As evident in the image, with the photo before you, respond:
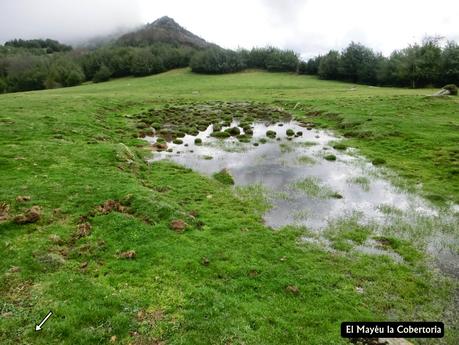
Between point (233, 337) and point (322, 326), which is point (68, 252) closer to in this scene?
point (233, 337)

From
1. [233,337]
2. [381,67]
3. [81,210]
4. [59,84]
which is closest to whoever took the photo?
[233,337]

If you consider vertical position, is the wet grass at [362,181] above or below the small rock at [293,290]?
above

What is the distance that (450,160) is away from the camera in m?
31.6

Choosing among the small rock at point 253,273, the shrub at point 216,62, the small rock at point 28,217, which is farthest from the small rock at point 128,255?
the shrub at point 216,62

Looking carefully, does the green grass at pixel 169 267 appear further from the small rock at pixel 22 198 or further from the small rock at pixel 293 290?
the small rock at pixel 22 198

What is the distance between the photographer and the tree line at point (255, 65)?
88.2 m

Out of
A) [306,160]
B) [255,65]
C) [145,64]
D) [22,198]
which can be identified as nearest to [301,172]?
[306,160]

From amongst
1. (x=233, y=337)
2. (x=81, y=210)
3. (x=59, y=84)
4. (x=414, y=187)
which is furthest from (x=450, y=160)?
(x=59, y=84)

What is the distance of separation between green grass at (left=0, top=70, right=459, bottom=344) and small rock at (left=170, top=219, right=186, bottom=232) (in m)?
0.24

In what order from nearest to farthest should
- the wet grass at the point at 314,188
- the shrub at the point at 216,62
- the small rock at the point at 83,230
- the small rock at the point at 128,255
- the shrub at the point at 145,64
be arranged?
the small rock at the point at 128,255
the small rock at the point at 83,230
the wet grass at the point at 314,188
the shrub at the point at 216,62
the shrub at the point at 145,64

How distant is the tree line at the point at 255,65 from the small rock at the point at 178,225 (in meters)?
88.9

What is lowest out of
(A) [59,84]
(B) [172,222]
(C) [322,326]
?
(C) [322,326]

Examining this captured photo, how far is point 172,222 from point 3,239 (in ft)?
26.8

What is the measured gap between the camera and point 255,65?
13362 cm
